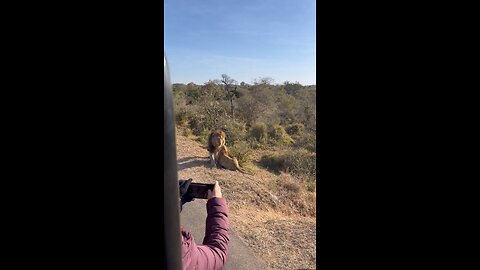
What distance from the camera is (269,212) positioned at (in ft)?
20.0

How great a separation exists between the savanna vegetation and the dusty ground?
87 centimetres

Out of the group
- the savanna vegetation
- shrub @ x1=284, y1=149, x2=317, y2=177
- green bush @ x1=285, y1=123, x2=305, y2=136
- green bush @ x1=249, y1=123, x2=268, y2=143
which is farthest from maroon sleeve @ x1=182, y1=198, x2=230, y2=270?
green bush @ x1=285, y1=123, x2=305, y2=136

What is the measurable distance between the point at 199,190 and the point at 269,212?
4.59 metres

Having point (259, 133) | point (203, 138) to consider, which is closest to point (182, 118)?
point (203, 138)

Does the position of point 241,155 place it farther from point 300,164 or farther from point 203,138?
point 203,138

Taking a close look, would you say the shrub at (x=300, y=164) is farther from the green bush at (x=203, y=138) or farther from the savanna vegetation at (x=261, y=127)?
the green bush at (x=203, y=138)

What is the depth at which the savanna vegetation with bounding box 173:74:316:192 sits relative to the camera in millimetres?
10198

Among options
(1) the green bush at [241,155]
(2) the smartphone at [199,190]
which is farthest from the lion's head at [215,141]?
(2) the smartphone at [199,190]

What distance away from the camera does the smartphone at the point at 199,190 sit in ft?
5.50
